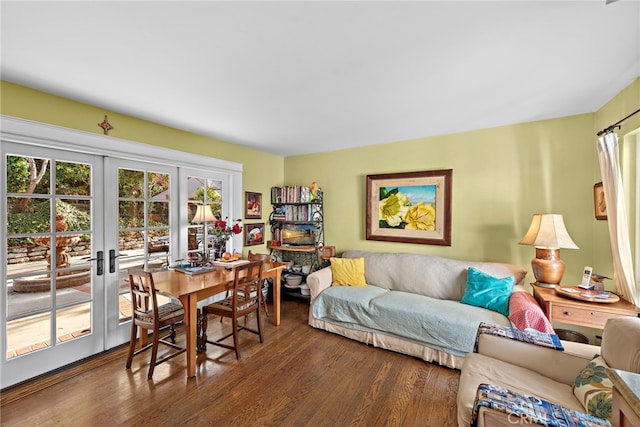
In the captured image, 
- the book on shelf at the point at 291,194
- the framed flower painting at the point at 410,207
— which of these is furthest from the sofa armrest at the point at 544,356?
the book on shelf at the point at 291,194

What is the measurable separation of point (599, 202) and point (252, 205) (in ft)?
13.0

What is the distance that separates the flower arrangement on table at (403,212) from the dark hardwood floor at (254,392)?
161cm

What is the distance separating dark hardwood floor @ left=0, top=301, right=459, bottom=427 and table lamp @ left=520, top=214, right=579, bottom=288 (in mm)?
1235

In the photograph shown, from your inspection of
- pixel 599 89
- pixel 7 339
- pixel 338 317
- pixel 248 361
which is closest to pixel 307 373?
pixel 248 361

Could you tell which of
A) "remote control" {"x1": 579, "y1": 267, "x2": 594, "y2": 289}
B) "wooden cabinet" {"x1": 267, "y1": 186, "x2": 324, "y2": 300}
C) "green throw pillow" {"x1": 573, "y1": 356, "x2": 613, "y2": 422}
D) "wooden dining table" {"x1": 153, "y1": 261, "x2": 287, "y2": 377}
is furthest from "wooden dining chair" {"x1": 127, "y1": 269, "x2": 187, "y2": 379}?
"remote control" {"x1": 579, "y1": 267, "x2": 594, "y2": 289}

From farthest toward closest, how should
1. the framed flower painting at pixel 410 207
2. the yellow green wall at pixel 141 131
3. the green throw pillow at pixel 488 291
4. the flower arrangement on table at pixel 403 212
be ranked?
the flower arrangement on table at pixel 403 212 → the framed flower painting at pixel 410 207 → the green throw pillow at pixel 488 291 → the yellow green wall at pixel 141 131

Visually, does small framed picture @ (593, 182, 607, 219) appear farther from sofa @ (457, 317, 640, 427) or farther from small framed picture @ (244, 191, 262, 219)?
small framed picture @ (244, 191, 262, 219)

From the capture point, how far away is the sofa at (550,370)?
4.01 feet

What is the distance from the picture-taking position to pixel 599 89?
2.15 meters

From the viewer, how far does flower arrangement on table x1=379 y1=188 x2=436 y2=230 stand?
11.2 feet

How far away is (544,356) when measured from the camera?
1617mm

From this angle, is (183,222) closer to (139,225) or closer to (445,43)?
(139,225)

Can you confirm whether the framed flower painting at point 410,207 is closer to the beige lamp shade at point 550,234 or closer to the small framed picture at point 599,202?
the beige lamp shade at point 550,234

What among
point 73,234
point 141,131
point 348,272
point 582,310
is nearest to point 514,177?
point 582,310
